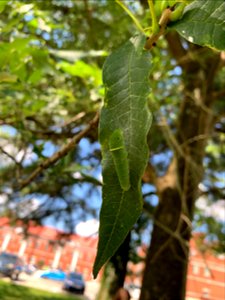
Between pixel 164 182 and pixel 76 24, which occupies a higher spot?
pixel 76 24

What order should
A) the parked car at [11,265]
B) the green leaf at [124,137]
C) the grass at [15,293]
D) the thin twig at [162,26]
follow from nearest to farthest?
1. the green leaf at [124,137]
2. the thin twig at [162,26]
3. the grass at [15,293]
4. the parked car at [11,265]

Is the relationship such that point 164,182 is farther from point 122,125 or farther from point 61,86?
point 122,125

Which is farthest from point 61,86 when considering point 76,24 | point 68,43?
point 76,24

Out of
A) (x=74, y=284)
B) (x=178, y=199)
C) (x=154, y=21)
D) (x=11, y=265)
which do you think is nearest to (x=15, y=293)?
(x=178, y=199)

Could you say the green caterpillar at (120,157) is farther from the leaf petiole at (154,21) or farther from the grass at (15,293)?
the grass at (15,293)

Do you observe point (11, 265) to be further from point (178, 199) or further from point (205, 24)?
point (205, 24)

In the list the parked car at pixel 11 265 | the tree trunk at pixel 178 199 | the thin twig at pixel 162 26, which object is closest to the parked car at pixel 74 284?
the parked car at pixel 11 265
